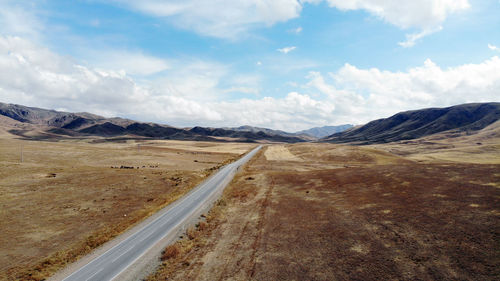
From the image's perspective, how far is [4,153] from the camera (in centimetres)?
7606

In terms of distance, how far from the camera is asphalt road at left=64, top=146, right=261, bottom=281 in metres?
19.4

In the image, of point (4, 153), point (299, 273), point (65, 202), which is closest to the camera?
point (299, 273)

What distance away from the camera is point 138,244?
2423 centimetres

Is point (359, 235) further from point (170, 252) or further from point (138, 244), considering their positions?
point (138, 244)

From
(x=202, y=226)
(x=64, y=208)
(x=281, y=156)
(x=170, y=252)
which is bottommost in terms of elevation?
(x=64, y=208)

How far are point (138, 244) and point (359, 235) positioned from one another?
21217 mm

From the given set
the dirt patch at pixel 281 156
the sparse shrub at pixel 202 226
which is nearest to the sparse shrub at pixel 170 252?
the sparse shrub at pixel 202 226

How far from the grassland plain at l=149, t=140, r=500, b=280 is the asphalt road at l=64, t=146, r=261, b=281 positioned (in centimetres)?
→ 321

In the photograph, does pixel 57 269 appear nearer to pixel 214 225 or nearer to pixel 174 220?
pixel 174 220

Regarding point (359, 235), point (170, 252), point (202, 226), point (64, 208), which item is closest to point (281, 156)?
point (202, 226)

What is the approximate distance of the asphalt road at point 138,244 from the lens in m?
19.4

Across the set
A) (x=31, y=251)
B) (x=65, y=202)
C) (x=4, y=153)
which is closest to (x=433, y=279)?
(x=31, y=251)

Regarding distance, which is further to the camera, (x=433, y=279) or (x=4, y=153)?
(x=4, y=153)

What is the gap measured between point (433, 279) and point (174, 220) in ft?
86.3
